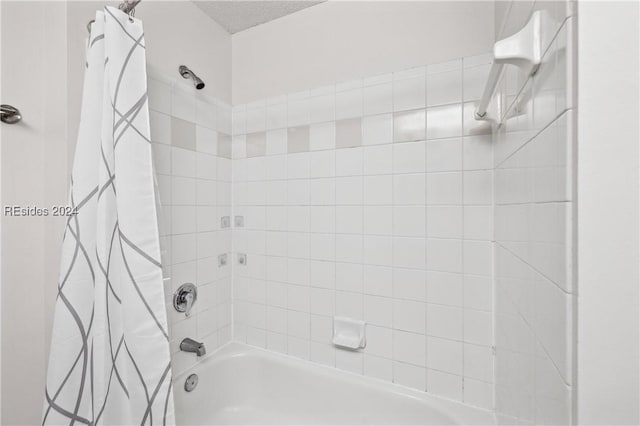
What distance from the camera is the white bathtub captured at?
46.3 inches

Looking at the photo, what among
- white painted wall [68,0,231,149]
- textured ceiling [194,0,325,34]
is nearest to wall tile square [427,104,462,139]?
textured ceiling [194,0,325,34]

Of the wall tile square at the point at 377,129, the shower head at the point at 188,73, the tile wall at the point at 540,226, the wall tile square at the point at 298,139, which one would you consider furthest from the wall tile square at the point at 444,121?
the shower head at the point at 188,73

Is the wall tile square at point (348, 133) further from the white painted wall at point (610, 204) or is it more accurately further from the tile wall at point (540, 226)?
the white painted wall at point (610, 204)

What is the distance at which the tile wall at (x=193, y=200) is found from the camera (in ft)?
4.23

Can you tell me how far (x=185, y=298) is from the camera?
1347mm

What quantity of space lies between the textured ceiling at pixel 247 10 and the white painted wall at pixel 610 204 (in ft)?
4.63

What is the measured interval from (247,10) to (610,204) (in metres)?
1.71

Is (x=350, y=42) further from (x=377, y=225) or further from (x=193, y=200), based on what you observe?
(x=193, y=200)

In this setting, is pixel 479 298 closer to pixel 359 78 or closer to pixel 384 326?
pixel 384 326

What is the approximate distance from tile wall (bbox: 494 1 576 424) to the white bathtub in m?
0.38

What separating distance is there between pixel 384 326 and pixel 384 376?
0.23 m

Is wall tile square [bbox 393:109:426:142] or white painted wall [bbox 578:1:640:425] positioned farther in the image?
wall tile square [bbox 393:109:426:142]

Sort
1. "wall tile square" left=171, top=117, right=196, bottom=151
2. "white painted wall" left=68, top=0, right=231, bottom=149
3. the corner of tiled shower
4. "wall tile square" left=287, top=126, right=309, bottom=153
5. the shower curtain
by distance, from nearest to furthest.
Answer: the shower curtain, "white painted wall" left=68, top=0, right=231, bottom=149, the corner of tiled shower, "wall tile square" left=171, top=117, right=196, bottom=151, "wall tile square" left=287, top=126, right=309, bottom=153

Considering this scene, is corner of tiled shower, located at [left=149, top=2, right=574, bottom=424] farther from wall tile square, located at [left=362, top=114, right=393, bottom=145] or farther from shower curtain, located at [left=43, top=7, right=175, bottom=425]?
shower curtain, located at [left=43, top=7, right=175, bottom=425]
